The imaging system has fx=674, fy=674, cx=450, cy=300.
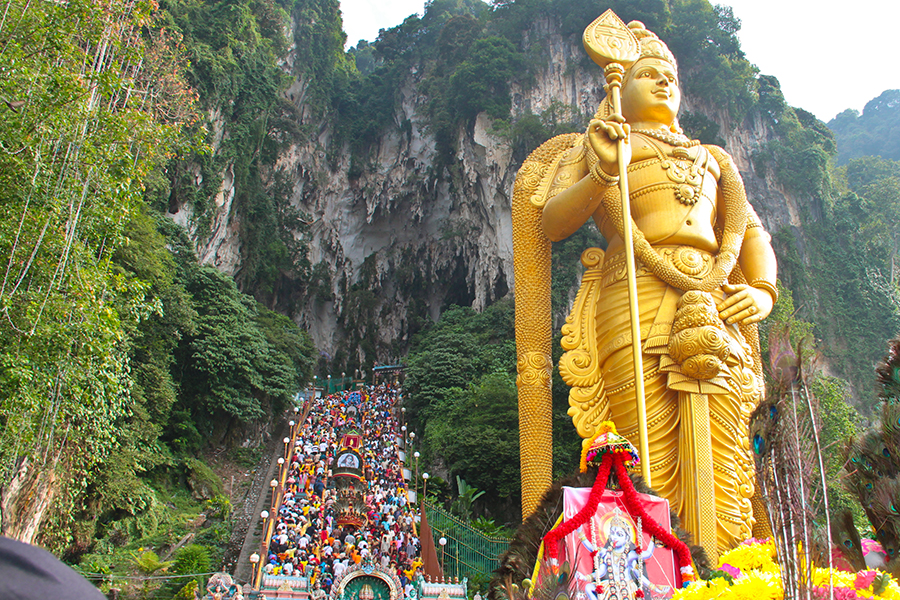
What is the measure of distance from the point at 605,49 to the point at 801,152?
62.0 ft

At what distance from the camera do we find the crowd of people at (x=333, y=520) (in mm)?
7938

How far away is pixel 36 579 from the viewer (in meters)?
0.63

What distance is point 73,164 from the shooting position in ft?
21.2

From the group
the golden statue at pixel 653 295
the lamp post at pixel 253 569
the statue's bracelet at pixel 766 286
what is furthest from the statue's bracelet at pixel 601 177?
the lamp post at pixel 253 569

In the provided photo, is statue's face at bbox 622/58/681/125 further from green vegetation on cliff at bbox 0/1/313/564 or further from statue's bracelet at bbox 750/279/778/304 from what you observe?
green vegetation on cliff at bbox 0/1/313/564

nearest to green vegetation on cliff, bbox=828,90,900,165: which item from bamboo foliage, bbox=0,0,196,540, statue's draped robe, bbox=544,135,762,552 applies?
statue's draped robe, bbox=544,135,762,552

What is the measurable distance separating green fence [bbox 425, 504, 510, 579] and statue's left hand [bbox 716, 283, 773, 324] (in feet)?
13.0

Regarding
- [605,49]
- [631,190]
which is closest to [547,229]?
[631,190]

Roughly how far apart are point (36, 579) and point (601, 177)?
5.29m

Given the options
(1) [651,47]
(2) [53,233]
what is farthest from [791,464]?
(2) [53,233]

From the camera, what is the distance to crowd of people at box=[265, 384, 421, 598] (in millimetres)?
7938

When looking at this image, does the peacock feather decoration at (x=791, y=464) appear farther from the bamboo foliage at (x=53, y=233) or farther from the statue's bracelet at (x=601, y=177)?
the bamboo foliage at (x=53, y=233)

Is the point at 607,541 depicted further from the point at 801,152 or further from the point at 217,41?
the point at 801,152

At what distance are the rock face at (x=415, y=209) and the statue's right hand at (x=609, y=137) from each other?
15.8 metres
